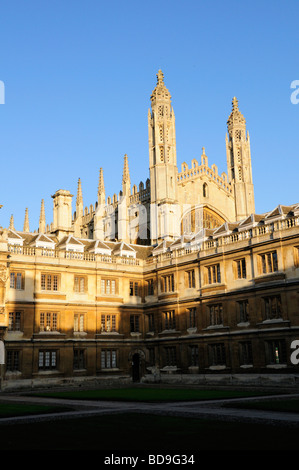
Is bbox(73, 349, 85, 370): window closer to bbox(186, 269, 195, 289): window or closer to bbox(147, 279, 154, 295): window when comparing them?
bbox(147, 279, 154, 295): window

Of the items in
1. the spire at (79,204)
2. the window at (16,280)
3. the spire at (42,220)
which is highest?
the spire at (79,204)

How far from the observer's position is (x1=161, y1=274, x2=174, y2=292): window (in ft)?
160

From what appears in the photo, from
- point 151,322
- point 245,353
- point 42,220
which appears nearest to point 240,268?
point 245,353

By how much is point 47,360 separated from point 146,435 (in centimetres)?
3183

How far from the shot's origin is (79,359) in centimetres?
4638

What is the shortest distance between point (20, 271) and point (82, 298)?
625cm

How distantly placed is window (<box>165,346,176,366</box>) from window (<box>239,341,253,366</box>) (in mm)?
7967

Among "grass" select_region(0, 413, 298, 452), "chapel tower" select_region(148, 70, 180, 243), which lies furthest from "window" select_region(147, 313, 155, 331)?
"grass" select_region(0, 413, 298, 452)

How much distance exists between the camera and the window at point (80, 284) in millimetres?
47594

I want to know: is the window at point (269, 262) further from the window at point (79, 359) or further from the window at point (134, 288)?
the window at point (79, 359)

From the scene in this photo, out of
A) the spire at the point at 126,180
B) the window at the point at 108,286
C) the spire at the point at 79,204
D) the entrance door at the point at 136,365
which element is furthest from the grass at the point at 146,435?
the spire at the point at 79,204

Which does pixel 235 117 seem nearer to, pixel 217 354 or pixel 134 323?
pixel 134 323

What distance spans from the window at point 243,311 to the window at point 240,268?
80.0 inches

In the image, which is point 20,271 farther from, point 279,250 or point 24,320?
point 279,250
